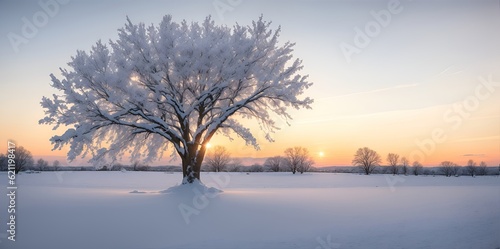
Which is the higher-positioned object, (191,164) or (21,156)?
(191,164)

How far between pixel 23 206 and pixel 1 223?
9.35 ft

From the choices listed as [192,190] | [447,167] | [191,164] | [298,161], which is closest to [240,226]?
[192,190]

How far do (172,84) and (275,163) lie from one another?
314 feet

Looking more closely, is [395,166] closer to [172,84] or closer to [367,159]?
[367,159]

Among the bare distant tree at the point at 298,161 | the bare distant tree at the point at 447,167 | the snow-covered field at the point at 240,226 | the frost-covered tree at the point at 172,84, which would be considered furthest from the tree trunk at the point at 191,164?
the bare distant tree at the point at 447,167

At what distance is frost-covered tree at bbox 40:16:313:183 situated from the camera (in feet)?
56.5

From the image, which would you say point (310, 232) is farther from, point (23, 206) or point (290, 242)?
point (23, 206)

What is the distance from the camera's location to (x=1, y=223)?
8430mm

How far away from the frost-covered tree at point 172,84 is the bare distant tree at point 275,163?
3566 inches

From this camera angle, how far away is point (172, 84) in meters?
18.7

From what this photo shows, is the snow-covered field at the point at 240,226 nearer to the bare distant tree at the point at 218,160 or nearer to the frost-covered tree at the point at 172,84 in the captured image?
the frost-covered tree at the point at 172,84

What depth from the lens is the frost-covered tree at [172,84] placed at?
17234 millimetres

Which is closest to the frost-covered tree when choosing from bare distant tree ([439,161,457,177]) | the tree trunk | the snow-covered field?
the tree trunk

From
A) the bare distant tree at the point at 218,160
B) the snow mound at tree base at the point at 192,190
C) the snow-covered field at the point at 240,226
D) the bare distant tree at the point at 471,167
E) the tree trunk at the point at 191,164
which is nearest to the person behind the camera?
the snow-covered field at the point at 240,226
